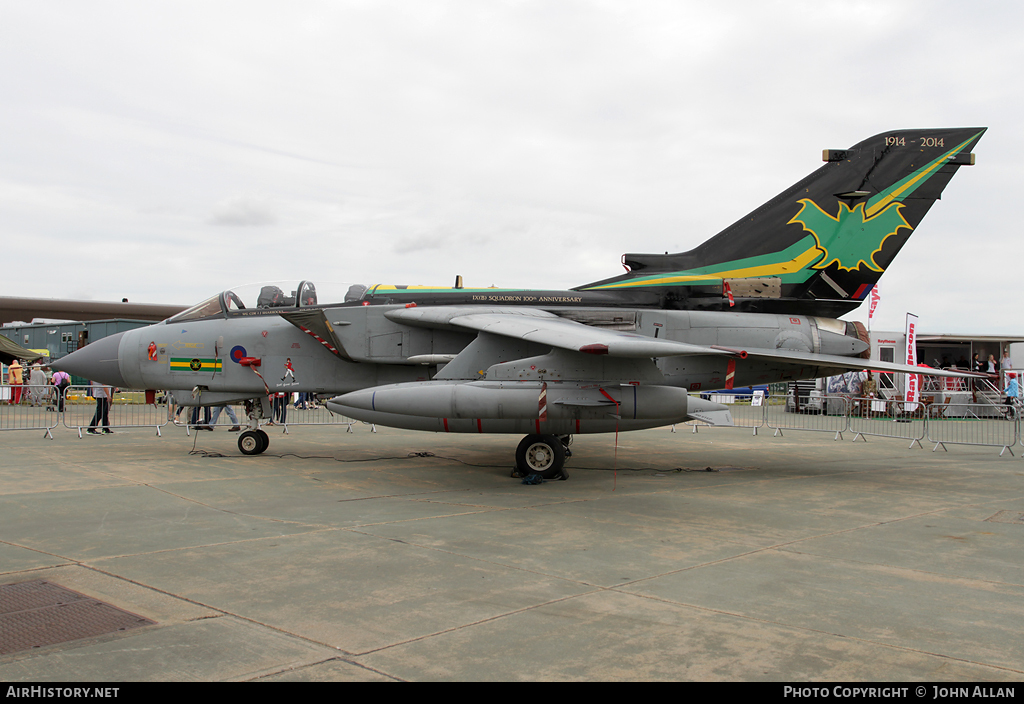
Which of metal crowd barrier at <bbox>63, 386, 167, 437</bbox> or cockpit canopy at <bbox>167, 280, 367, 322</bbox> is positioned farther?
metal crowd barrier at <bbox>63, 386, 167, 437</bbox>

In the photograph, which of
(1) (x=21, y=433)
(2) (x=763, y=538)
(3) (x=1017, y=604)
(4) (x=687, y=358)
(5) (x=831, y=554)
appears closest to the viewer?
(3) (x=1017, y=604)

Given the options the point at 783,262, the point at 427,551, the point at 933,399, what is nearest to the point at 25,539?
the point at 427,551

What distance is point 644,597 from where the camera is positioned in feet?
13.9

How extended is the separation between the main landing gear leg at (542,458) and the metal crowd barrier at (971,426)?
30.8ft

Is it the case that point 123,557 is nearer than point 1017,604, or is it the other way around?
point 1017,604

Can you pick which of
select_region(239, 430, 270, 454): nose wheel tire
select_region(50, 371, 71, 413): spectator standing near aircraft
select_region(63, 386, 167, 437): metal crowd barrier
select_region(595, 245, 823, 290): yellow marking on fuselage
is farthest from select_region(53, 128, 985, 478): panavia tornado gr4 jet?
select_region(50, 371, 71, 413): spectator standing near aircraft

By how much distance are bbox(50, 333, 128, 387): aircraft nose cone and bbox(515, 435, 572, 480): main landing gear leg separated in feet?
21.3

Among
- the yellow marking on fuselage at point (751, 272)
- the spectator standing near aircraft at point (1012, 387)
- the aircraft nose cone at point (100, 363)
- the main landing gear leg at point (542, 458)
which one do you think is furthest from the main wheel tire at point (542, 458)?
the spectator standing near aircraft at point (1012, 387)

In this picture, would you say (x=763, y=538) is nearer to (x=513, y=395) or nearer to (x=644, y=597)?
(x=644, y=597)

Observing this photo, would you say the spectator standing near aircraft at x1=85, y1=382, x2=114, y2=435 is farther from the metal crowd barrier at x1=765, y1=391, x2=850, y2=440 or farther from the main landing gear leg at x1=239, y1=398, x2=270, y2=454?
the metal crowd barrier at x1=765, y1=391, x2=850, y2=440

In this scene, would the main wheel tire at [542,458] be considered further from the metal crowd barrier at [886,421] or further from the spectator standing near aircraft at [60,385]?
the spectator standing near aircraft at [60,385]

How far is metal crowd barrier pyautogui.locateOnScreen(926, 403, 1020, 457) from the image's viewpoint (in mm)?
15992

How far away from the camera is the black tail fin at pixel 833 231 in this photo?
1043 centimetres
